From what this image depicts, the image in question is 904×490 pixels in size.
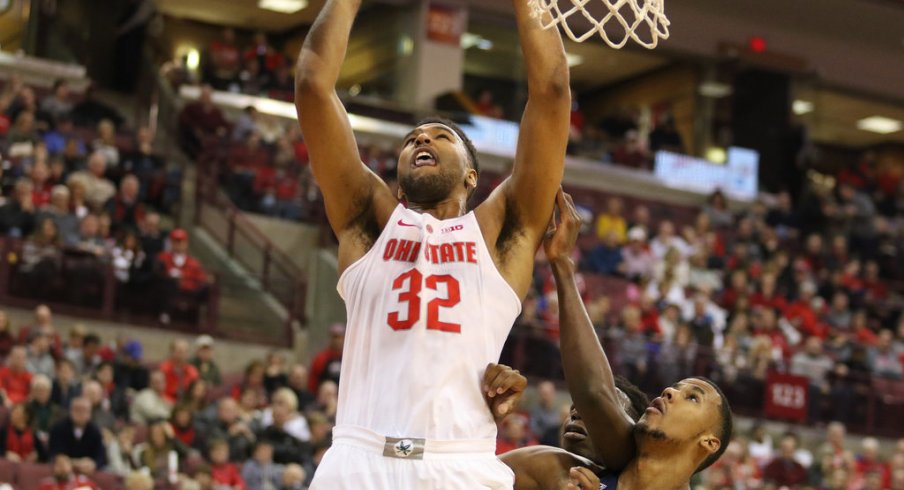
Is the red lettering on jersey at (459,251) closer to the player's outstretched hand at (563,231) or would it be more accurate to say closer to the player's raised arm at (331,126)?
the player's raised arm at (331,126)

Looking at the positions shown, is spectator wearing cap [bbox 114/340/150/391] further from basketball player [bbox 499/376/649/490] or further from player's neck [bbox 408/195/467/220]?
player's neck [bbox 408/195/467/220]

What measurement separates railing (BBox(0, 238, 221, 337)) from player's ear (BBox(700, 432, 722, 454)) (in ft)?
34.5

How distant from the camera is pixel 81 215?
15641 mm

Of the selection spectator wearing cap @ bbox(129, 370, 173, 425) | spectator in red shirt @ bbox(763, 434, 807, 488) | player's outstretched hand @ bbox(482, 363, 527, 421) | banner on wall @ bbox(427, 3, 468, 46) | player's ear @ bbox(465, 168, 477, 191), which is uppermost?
banner on wall @ bbox(427, 3, 468, 46)

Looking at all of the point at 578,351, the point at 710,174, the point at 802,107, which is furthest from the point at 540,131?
the point at 802,107

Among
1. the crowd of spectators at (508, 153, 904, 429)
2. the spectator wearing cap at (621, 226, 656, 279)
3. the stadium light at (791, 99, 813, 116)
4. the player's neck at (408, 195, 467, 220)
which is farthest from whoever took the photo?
the stadium light at (791, 99, 813, 116)

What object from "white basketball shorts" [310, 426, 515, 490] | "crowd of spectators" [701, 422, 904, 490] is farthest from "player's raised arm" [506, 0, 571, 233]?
"crowd of spectators" [701, 422, 904, 490]

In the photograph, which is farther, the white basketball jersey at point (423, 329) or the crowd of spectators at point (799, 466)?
the crowd of spectators at point (799, 466)

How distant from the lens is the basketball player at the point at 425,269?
4.69 meters

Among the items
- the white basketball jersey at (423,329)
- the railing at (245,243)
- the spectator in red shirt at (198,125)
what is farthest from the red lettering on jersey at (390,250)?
the spectator in red shirt at (198,125)

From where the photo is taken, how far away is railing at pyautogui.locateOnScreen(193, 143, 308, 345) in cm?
1794

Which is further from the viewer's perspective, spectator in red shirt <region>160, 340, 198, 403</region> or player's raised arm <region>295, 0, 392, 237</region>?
spectator in red shirt <region>160, 340, 198, 403</region>

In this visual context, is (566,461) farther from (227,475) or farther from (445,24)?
(445,24)

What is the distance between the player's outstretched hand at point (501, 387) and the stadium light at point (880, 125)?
2544cm
